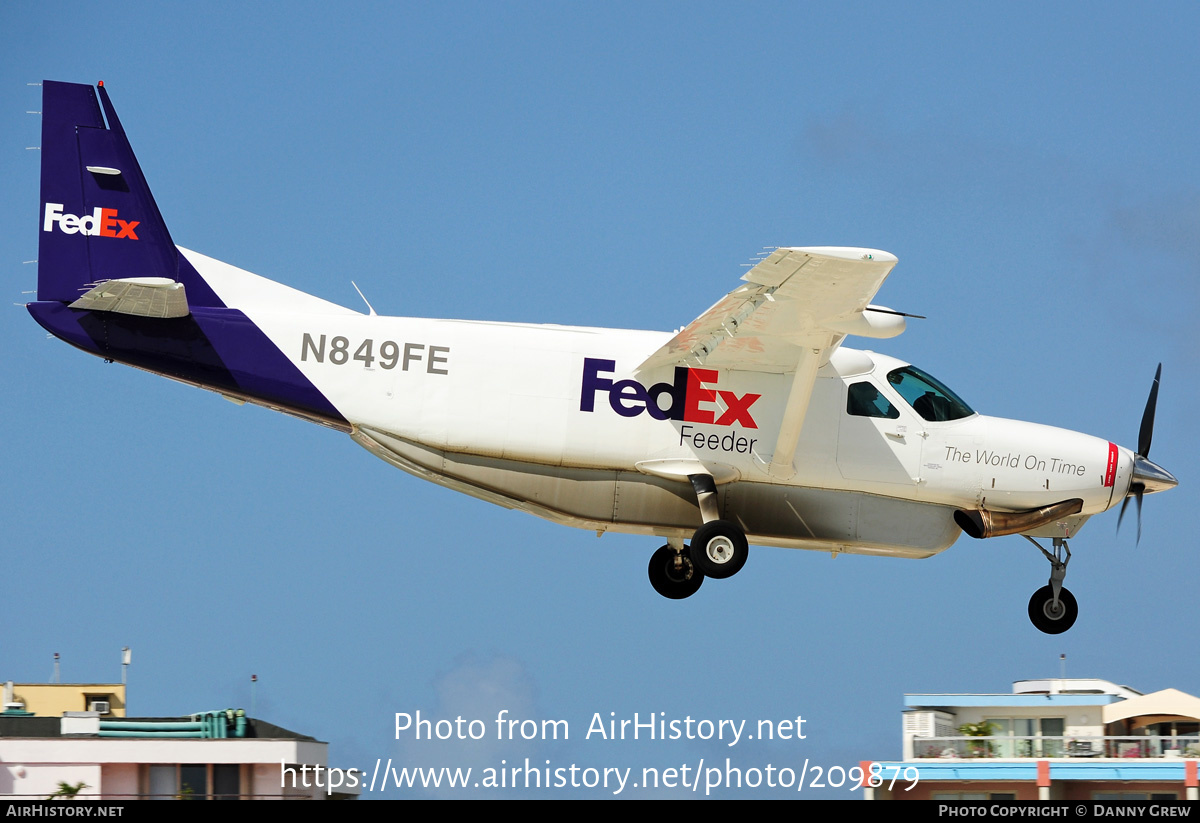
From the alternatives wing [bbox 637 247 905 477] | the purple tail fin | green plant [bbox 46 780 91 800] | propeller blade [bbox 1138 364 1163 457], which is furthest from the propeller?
green plant [bbox 46 780 91 800]

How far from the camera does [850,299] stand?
1644 cm

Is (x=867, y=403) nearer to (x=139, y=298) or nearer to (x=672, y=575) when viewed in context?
(x=672, y=575)

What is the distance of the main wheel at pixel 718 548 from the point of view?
17.9 m

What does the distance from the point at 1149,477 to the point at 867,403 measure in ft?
13.9

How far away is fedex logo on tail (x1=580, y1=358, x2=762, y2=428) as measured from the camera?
17.7 metres

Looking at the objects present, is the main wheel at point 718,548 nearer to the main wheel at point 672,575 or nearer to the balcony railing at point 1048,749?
the main wheel at point 672,575

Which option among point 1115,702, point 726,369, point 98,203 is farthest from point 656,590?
point 1115,702

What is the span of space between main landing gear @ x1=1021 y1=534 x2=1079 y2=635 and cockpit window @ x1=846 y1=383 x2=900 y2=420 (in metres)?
3.03

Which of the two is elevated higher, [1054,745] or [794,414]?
[794,414]

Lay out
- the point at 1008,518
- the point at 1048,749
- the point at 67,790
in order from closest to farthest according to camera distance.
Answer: the point at 1008,518
the point at 67,790
the point at 1048,749

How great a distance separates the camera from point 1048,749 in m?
28.1

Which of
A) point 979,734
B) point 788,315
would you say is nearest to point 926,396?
point 788,315

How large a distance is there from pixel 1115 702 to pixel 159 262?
69.1 ft
